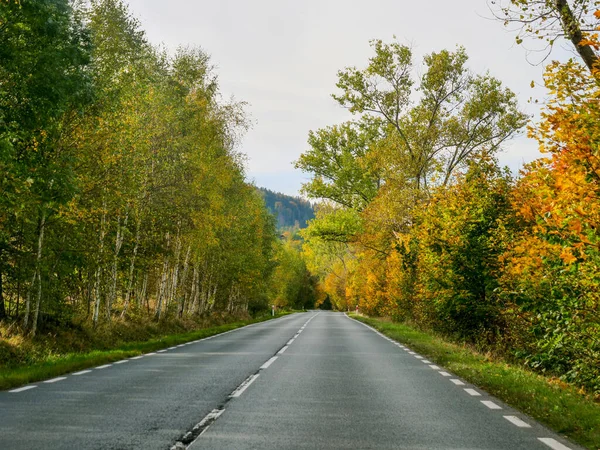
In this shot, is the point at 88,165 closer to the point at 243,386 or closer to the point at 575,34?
the point at 243,386

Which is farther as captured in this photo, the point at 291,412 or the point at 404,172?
the point at 404,172

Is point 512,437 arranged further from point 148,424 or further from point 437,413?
point 148,424

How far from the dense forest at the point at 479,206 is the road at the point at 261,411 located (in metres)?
1.93

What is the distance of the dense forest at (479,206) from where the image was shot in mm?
7604

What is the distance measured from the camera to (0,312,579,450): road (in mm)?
6047

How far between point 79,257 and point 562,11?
12153mm

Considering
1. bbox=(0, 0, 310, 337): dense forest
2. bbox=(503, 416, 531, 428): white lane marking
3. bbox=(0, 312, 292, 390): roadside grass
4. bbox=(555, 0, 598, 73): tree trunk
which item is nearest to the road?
bbox=(503, 416, 531, 428): white lane marking

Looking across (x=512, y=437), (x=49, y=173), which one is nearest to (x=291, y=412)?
(x=512, y=437)

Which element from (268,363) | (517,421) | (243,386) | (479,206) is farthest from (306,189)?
(517,421)

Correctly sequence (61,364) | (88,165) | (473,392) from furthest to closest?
→ (88,165) → (61,364) → (473,392)

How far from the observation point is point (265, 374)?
11.9 meters

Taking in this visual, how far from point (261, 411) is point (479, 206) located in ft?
42.3

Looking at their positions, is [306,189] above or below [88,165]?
above

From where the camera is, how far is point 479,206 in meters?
18.8
